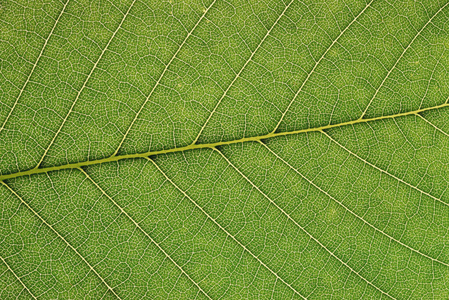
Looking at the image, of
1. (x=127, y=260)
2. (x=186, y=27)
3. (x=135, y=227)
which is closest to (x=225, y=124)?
(x=186, y=27)

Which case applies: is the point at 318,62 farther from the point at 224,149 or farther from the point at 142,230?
the point at 142,230

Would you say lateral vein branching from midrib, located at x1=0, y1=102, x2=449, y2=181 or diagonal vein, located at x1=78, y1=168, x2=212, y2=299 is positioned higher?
lateral vein branching from midrib, located at x1=0, y1=102, x2=449, y2=181

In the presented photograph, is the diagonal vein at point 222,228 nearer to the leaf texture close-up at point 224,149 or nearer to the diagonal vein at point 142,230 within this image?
the leaf texture close-up at point 224,149

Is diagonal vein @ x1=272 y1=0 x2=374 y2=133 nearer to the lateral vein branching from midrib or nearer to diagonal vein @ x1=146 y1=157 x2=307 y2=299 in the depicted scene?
the lateral vein branching from midrib

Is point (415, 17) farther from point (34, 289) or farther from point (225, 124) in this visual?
point (34, 289)

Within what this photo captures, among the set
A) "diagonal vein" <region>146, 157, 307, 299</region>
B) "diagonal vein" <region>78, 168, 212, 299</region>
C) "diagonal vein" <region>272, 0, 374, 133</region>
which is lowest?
"diagonal vein" <region>78, 168, 212, 299</region>

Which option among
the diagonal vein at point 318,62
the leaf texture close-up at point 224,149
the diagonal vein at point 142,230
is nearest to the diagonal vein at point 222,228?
the leaf texture close-up at point 224,149

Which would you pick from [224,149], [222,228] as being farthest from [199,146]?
[222,228]

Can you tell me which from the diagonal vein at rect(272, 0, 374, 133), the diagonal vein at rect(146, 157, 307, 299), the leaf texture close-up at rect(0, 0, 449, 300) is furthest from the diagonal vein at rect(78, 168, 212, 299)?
the diagonal vein at rect(272, 0, 374, 133)
